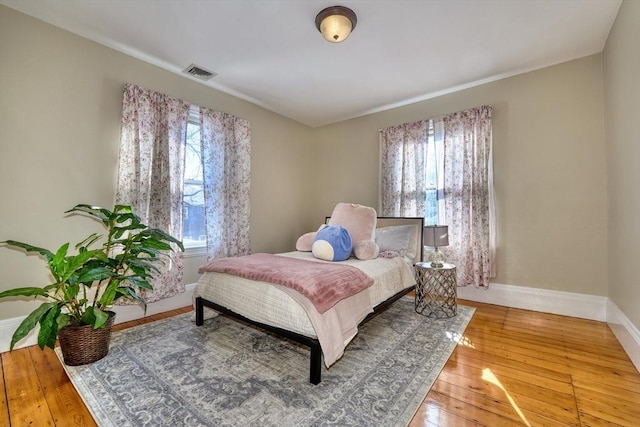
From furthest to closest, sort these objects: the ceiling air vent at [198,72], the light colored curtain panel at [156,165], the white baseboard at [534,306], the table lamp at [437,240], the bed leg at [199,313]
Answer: the ceiling air vent at [198,72], the table lamp at [437,240], the light colored curtain panel at [156,165], the bed leg at [199,313], the white baseboard at [534,306]

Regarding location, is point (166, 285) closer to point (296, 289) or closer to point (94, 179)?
point (94, 179)

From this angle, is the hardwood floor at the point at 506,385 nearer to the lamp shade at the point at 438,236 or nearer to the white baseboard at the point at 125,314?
the white baseboard at the point at 125,314

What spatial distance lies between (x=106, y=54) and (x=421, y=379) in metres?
3.72

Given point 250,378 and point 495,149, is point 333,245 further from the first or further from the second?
point 495,149

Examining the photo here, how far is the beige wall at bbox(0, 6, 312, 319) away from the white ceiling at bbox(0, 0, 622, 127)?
18 cm

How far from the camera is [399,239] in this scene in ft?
10.4

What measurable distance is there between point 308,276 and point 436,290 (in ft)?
5.31

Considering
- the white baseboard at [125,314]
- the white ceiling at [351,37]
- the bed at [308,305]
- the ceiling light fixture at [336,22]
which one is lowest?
the white baseboard at [125,314]

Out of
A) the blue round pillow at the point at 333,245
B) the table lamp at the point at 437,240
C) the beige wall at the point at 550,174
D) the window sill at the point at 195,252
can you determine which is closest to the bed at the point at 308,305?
the blue round pillow at the point at 333,245

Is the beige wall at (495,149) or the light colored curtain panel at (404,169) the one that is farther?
the light colored curtain panel at (404,169)

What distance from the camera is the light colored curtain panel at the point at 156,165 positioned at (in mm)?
2639

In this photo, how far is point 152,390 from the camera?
1.59 meters

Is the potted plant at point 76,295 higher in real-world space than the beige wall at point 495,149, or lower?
lower

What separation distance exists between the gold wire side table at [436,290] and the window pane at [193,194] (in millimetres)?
2501
